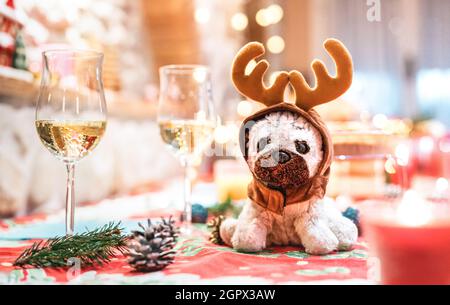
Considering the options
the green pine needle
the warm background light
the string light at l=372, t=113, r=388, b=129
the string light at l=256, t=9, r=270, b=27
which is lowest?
the green pine needle

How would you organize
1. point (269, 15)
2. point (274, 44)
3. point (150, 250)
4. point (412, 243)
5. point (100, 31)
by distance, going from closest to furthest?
point (412, 243), point (150, 250), point (100, 31), point (269, 15), point (274, 44)

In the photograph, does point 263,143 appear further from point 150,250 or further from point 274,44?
point 274,44

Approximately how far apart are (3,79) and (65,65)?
413 millimetres

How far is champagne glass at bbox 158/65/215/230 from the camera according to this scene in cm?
87

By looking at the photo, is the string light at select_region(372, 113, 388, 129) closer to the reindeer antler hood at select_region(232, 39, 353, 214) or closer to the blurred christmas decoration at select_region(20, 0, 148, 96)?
the reindeer antler hood at select_region(232, 39, 353, 214)

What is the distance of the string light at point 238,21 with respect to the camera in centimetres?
318

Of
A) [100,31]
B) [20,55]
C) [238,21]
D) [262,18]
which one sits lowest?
[20,55]

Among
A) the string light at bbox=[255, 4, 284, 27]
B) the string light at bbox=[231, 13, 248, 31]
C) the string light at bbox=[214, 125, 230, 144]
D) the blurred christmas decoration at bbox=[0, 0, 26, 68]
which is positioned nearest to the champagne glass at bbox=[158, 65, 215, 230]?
the blurred christmas decoration at bbox=[0, 0, 26, 68]

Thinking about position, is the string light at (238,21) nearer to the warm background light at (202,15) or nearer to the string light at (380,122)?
the warm background light at (202,15)

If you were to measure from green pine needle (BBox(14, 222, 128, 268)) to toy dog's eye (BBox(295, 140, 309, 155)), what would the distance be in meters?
0.26

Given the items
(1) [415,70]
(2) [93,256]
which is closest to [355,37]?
(1) [415,70]

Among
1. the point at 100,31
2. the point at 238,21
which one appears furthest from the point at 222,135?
the point at 238,21

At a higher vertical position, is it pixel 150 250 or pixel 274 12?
pixel 274 12

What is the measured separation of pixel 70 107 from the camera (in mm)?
677
